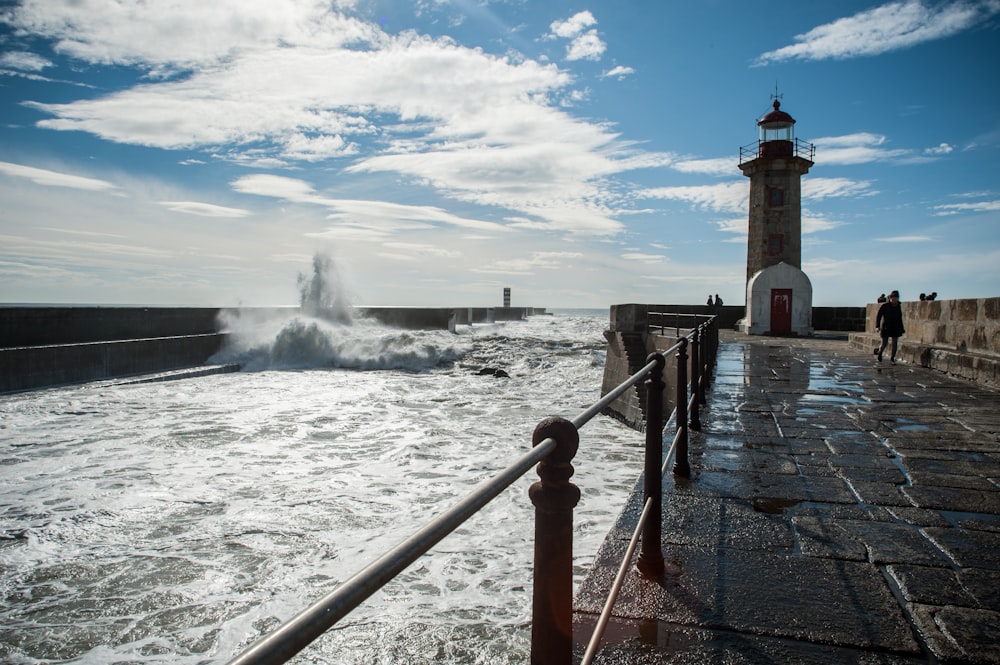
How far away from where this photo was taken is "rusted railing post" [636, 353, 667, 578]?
2551 millimetres

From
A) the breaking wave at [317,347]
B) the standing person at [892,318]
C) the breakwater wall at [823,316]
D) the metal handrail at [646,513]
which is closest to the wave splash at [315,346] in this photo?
the breaking wave at [317,347]

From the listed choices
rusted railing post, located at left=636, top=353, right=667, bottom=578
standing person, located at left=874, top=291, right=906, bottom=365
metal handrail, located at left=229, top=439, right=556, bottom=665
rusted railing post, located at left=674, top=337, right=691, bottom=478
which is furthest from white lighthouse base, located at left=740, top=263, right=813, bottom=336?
metal handrail, located at left=229, top=439, right=556, bottom=665

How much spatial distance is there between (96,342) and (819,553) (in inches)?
760

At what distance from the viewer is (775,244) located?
24.0 meters

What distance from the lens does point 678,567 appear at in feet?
8.89

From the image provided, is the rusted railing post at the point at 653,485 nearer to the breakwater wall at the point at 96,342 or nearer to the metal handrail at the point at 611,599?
the metal handrail at the point at 611,599

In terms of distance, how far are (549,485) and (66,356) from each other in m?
17.3

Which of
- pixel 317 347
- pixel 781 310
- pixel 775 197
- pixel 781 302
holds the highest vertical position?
pixel 775 197

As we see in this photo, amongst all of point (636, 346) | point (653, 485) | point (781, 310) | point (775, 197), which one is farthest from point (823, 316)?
point (653, 485)

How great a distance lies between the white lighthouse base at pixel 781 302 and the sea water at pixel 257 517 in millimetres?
9618

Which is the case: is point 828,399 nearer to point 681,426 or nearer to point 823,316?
point 681,426

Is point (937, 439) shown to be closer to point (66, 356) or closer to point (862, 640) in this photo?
point (862, 640)

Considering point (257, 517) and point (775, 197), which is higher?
point (775, 197)

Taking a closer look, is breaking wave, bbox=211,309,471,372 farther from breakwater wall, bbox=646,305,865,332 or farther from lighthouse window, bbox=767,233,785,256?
lighthouse window, bbox=767,233,785,256
